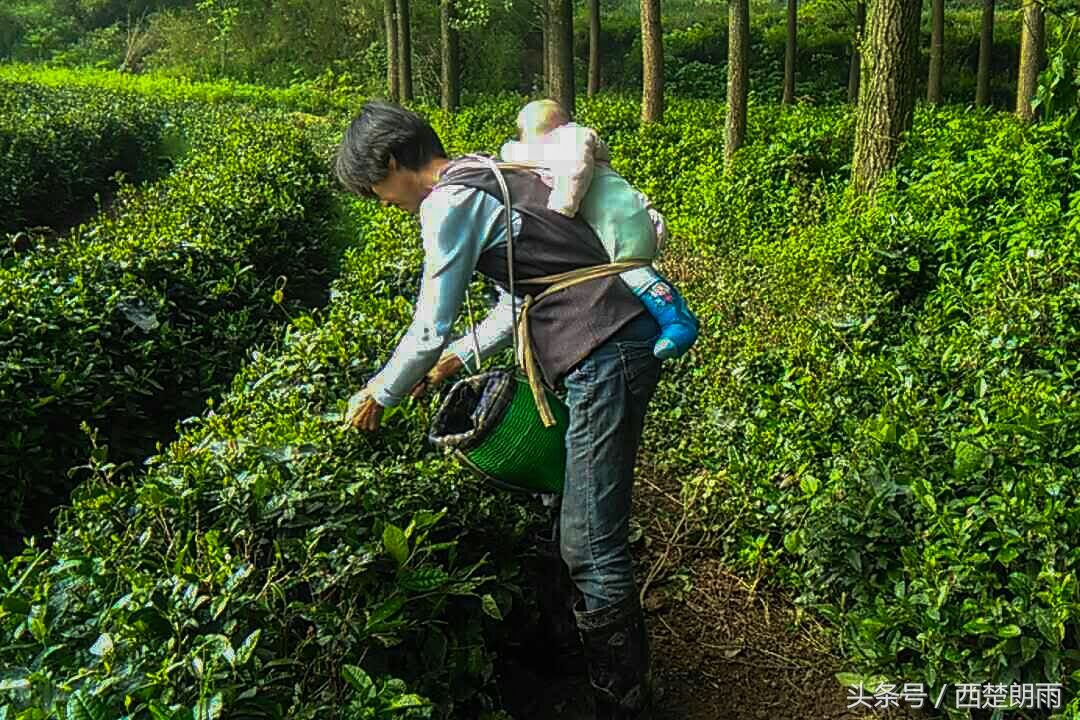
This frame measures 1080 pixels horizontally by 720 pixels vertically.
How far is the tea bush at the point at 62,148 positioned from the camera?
10.7 m

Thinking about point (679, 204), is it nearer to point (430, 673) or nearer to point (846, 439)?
point (846, 439)

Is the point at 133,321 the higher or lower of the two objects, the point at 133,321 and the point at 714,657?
the higher

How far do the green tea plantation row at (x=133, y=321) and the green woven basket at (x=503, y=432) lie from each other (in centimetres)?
131

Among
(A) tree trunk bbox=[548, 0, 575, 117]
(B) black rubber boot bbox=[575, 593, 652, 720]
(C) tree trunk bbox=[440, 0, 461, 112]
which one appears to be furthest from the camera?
(C) tree trunk bbox=[440, 0, 461, 112]

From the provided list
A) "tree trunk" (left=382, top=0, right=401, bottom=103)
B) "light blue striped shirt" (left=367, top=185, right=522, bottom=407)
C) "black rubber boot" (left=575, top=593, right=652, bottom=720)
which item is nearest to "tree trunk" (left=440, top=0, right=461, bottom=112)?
"tree trunk" (left=382, top=0, right=401, bottom=103)

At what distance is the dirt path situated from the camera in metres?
3.28

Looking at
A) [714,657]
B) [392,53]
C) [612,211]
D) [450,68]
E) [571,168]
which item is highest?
[392,53]

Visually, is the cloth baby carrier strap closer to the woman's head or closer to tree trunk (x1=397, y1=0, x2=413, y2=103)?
the woman's head

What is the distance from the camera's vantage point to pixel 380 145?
258 centimetres

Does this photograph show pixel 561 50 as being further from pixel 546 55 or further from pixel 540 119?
pixel 540 119

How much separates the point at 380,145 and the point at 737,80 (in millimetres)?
7054

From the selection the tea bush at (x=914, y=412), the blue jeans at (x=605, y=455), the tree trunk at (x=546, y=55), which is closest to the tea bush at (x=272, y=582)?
the blue jeans at (x=605, y=455)

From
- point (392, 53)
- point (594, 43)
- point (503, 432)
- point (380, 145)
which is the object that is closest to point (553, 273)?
point (503, 432)

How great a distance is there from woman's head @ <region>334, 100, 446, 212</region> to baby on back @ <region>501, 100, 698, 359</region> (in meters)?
0.31
